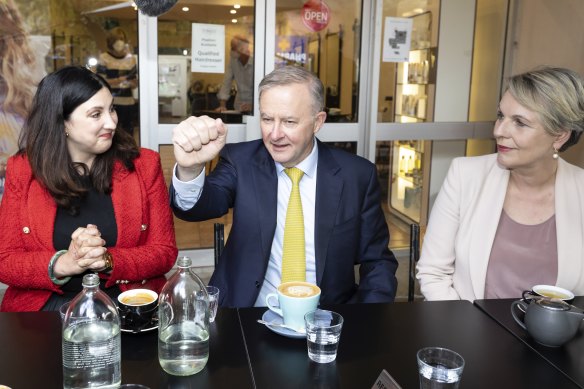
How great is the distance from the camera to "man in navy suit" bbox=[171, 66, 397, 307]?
1.98 meters

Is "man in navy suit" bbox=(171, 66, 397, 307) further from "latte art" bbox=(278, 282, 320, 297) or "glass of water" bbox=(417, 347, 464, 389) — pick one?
"glass of water" bbox=(417, 347, 464, 389)

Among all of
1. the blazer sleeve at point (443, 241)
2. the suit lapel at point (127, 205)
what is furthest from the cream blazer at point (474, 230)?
the suit lapel at point (127, 205)

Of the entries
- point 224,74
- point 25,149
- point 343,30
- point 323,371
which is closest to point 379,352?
point 323,371

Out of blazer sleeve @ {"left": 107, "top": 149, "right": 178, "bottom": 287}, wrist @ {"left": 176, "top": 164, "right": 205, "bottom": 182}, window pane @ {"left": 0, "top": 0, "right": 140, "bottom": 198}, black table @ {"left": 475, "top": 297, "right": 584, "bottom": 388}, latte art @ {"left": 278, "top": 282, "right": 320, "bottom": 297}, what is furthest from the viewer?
window pane @ {"left": 0, "top": 0, "right": 140, "bottom": 198}

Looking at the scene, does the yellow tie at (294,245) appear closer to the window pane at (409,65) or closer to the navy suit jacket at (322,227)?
the navy suit jacket at (322,227)

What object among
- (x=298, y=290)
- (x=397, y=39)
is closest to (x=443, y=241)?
(x=298, y=290)

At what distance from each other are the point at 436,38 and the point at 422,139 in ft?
2.68

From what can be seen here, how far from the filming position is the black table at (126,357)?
118 cm

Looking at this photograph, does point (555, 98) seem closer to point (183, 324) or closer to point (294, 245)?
point (294, 245)

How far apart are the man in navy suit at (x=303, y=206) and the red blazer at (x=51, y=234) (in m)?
0.28

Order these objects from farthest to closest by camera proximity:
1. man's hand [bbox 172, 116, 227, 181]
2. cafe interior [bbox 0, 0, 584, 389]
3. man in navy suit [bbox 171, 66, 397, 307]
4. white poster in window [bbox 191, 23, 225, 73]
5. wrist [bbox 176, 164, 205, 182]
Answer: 1. white poster in window [bbox 191, 23, 225, 73]
2. cafe interior [bbox 0, 0, 584, 389]
3. man in navy suit [bbox 171, 66, 397, 307]
4. wrist [bbox 176, 164, 205, 182]
5. man's hand [bbox 172, 116, 227, 181]

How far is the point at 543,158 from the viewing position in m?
2.10

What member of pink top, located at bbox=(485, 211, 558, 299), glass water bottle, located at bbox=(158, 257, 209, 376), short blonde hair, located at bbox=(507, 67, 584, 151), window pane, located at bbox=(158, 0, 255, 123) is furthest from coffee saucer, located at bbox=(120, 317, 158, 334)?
window pane, located at bbox=(158, 0, 255, 123)

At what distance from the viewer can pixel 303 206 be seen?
2.11m
